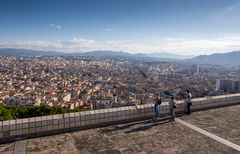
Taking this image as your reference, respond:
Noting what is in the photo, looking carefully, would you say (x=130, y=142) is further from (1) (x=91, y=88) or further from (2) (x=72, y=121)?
(1) (x=91, y=88)

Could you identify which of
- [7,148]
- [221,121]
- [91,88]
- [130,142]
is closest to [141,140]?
[130,142]

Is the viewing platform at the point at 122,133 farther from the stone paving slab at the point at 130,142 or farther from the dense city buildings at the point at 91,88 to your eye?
the dense city buildings at the point at 91,88

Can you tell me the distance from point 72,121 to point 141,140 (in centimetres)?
192

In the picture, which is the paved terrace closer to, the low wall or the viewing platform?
the viewing platform

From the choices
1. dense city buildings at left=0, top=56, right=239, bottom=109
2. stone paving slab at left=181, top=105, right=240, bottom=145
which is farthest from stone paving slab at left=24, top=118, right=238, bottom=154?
dense city buildings at left=0, top=56, right=239, bottom=109

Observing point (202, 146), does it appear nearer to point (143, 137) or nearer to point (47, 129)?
point (143, 137)

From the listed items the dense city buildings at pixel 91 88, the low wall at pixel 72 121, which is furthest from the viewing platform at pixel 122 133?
the dense city buildings at pixel 91 88

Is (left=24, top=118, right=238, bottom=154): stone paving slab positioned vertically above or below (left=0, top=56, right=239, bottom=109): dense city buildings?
above

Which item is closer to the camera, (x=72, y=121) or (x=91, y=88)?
(x=72, y=121)

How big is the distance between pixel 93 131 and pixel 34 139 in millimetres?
1495

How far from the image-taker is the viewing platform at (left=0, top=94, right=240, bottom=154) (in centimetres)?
589

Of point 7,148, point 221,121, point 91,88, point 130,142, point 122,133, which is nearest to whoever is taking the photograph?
point 7,148

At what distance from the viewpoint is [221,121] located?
27.3 ft

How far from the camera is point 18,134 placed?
6.42 metres
